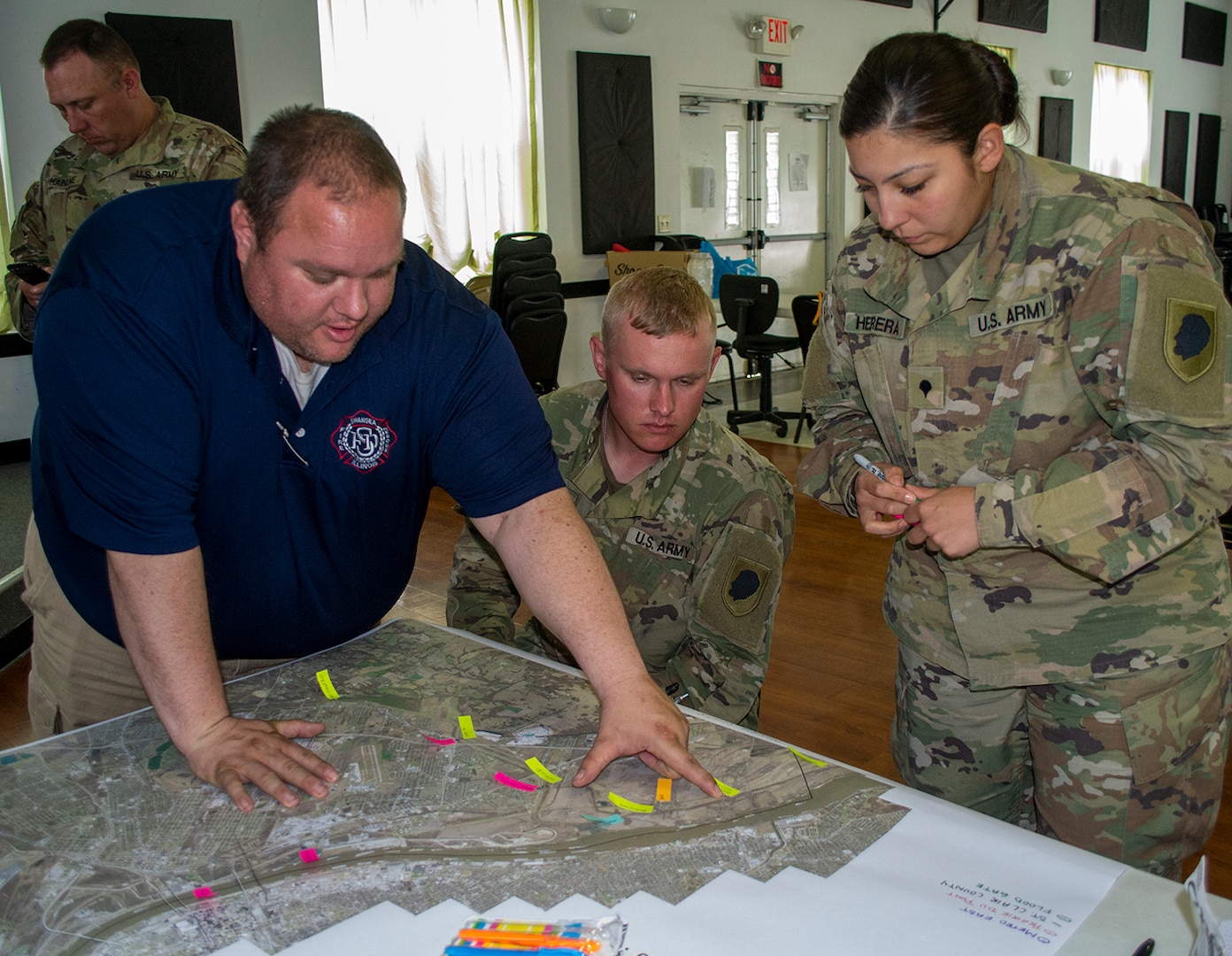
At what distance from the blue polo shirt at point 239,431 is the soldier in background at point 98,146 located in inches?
65.7

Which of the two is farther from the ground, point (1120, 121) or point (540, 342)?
point (1120, 121)

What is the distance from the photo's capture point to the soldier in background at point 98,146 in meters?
2.74

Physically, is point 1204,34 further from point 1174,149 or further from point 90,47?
point 90,47

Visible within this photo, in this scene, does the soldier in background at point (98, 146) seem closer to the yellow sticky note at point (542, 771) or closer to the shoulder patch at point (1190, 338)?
the yellow sticky note at point (542, 771)

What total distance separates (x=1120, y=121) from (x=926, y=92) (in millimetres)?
11816

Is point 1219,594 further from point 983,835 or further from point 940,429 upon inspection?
point 983,835

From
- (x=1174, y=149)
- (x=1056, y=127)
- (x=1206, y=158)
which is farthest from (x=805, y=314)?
(x=1206, y=158)

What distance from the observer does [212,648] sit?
118cm

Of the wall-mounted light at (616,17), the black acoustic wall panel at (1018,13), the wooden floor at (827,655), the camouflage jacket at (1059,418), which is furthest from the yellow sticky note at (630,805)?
the black acoustic wall panel at (1018,13)

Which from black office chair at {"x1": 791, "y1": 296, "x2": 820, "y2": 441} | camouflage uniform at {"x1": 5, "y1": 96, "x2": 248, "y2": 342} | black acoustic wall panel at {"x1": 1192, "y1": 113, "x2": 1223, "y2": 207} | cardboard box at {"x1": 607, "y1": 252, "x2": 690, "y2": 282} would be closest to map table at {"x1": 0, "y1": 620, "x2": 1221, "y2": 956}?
camouflage uniform at {"x1": 5, "y1": 96, "x2": 248, "y2": 342}

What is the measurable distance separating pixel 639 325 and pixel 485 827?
2.95 feet

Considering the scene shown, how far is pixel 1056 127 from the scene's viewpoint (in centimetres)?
1030

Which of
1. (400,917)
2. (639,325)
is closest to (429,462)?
(639,325)

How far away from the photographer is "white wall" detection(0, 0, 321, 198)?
14.0 feet
